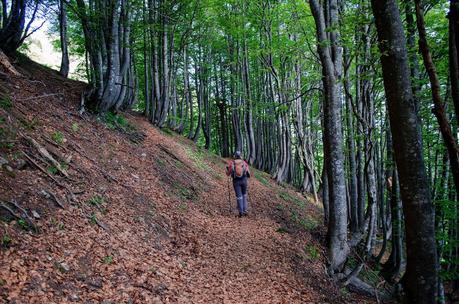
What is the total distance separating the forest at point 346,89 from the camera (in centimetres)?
369

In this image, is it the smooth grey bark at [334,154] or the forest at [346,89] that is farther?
the smooth grey bark at [334,154]

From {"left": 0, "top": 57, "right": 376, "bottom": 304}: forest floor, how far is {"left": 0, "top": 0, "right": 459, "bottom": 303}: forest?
52.4 inches

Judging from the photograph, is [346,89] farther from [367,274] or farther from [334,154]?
[367,274]

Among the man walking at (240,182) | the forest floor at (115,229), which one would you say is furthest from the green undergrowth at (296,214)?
the man walking at (240,182)

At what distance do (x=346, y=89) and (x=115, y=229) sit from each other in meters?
7.56

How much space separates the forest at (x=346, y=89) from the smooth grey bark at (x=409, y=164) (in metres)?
0.01

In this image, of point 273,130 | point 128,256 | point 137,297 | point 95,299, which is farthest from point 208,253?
point 273,130

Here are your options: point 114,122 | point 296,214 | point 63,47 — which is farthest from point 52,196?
point 63,47

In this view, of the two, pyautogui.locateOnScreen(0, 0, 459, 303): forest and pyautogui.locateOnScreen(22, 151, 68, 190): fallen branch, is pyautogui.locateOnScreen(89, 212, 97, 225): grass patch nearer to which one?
pyautogui.locateOnScreen(22, 151, 68, 190): fallen branch

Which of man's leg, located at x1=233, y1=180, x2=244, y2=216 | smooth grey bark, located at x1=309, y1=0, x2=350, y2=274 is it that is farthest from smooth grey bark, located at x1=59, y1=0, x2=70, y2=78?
smooth grey bark, located at x1=309, y1=0, x2=350, y2=274

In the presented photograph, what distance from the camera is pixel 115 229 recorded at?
19.3 ft

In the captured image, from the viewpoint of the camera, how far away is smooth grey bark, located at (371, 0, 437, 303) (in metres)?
3.63

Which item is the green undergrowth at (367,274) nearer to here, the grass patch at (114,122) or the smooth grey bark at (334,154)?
the smooth grey bark at (334,154)

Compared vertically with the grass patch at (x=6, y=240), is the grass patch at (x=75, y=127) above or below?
above
